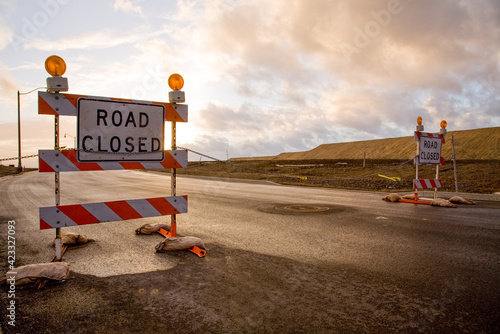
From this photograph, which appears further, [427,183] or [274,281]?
[427,183]

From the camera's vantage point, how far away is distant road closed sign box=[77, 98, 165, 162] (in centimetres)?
409

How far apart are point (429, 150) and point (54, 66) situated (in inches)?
443

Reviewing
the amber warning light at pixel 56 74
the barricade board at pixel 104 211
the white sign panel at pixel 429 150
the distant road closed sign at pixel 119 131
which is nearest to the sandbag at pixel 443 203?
the white sign panel at pixel 429 150

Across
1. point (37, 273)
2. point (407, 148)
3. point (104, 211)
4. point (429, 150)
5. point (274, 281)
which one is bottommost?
point (274, 281)

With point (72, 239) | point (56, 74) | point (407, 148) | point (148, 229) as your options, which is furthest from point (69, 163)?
point (407, 148)


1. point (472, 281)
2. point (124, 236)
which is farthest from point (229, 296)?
point (124, 236)

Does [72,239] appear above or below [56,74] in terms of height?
below

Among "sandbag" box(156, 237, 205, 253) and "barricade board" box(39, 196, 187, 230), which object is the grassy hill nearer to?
"sandbag" box(156, 237, 205, 253)

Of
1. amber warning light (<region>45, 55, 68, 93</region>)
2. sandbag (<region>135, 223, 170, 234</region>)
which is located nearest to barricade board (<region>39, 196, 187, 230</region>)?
sandbag (<region>135, 223, 170, 234</region>)

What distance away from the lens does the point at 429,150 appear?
10883mm

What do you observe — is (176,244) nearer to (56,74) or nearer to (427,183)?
(56,74)

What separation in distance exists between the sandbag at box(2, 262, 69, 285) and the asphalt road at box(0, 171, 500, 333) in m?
0.11

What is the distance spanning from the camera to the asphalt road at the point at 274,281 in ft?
8.68

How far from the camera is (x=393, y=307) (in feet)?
9.59
